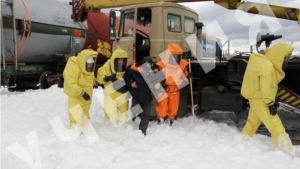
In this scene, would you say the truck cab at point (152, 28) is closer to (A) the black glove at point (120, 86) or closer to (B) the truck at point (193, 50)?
(B) the truck at point (193, 50)

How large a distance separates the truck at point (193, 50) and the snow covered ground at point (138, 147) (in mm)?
557

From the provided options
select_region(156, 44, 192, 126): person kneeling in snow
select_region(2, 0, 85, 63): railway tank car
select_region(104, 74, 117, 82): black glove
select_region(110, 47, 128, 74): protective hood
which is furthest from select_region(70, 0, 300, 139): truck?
select_region(2, 0, 85, 63): railway tank car

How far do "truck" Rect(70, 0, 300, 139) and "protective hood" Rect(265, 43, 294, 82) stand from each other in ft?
2.41

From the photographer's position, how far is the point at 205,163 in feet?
12.6

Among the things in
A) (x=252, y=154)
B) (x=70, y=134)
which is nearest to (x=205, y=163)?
(x=252, y=154)

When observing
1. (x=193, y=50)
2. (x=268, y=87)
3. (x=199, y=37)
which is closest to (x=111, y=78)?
(x=193, y=50)

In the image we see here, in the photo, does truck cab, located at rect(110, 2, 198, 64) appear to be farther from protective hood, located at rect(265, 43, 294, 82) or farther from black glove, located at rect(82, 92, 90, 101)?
protective hood, located at rect(265, 43, 294, 82)

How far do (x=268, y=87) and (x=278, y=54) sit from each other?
54 centimetres

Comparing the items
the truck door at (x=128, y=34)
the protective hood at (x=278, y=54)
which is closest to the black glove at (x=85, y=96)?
the truck door at (x=128, y=34)

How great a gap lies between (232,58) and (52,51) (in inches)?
257

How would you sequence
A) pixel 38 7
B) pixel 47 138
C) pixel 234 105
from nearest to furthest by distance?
pixel 47 138 < pixel 234 105 < pixel 38 7

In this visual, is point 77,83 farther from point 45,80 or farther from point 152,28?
point 45,80

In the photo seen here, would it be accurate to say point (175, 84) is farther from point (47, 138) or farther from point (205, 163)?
point (47, 138)

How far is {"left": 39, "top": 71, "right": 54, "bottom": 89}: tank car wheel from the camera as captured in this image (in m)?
9.93
